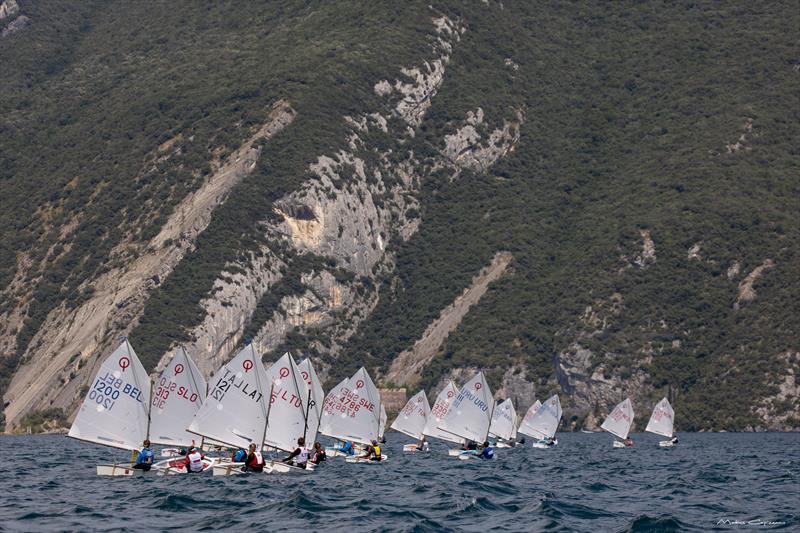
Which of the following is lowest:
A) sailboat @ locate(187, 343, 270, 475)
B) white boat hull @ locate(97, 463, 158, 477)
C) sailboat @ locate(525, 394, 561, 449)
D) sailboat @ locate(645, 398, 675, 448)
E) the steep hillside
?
white boat hull @ locate(97, 463, 158, 477)

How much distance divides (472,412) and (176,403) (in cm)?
2743

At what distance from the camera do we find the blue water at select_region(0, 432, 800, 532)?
46875 mm

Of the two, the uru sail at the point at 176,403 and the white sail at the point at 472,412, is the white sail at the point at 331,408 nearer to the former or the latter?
the white sail at the point at 472,412

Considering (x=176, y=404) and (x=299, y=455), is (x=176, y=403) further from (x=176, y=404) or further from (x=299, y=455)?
(x=299, y=455)

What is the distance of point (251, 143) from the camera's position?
635ft

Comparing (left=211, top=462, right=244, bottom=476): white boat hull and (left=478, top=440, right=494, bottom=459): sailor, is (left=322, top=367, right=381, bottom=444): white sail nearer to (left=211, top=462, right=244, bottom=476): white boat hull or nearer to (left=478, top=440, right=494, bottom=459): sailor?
(left=478, top=440, right=494, bottom=459): sailor

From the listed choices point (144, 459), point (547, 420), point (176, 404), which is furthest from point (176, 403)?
point (547, 420)

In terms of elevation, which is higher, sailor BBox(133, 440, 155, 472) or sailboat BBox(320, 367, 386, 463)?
sailboat BBox(320, 367, 386, 463)

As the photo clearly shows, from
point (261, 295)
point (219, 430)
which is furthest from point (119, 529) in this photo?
point (261, 295)

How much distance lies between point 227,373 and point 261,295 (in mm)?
113511

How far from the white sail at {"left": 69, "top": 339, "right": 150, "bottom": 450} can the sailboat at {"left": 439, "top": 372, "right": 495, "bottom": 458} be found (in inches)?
1208

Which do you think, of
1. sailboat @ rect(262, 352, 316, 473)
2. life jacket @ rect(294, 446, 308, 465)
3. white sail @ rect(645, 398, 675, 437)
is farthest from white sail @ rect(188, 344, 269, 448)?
white sail @ rect(645, 398, 675, 437)

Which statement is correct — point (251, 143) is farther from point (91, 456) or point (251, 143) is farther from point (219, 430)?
point (219, 430)

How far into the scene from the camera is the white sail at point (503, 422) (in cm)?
11206
